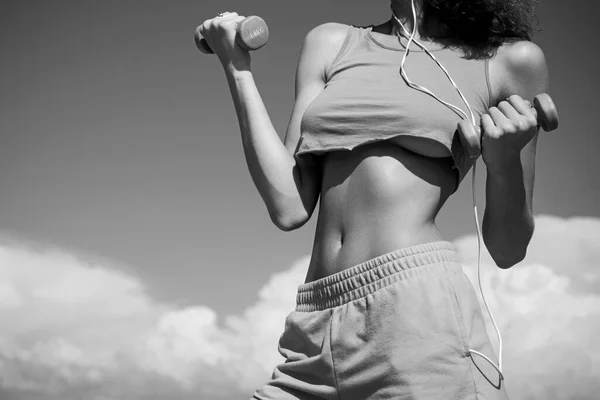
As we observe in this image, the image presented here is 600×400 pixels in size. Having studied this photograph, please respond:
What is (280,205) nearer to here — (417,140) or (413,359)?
(417,140)

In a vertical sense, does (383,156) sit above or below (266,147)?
below

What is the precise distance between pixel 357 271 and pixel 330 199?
0.25 metres

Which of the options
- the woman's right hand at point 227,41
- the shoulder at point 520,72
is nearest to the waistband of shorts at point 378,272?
the shoulder at point 520,72

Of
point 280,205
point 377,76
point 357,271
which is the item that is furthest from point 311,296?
point 377,76

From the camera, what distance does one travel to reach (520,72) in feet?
6.80

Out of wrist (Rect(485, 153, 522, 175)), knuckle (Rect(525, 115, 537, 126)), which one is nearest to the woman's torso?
wrist (Rect(485, 153, 522, 175))

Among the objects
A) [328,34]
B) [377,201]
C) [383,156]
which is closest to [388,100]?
[383,156]

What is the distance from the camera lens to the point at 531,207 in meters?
2.01

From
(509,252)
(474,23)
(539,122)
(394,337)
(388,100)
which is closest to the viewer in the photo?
(394,337)

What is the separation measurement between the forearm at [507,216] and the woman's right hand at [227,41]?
2.55ft

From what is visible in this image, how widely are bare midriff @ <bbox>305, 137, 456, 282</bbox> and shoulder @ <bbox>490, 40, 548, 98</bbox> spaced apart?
1.11ft

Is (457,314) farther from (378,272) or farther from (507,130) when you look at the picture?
(507,130)

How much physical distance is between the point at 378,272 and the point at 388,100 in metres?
0.51

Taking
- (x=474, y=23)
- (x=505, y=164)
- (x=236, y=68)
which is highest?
(x=474, y=23)
